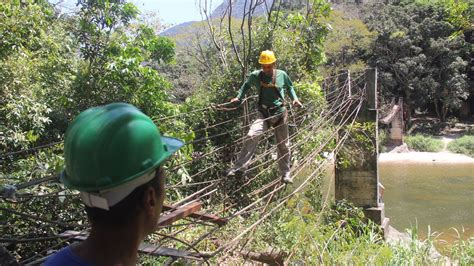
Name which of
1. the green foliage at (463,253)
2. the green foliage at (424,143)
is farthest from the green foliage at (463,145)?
the green foliage at (463,253)

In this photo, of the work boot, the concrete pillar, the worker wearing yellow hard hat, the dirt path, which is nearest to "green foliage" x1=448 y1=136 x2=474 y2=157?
the dirt path

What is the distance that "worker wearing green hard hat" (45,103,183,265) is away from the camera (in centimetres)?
73

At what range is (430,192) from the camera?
1366cm

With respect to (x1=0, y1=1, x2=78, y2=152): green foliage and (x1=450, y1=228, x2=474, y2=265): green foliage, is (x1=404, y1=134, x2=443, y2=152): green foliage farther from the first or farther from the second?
(x1=0, y1=1, x2=78, y2=152): green foliage

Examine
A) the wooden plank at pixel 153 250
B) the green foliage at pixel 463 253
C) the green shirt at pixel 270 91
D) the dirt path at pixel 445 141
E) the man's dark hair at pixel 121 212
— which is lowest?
the dirt path at pixel 445 141

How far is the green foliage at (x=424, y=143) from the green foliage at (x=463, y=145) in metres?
0.43

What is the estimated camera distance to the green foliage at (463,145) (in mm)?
18016

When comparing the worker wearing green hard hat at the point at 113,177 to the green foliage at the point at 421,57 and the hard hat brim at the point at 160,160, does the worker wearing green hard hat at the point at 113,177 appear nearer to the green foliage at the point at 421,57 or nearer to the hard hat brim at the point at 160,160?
the hard hat brim at the point at 160,160

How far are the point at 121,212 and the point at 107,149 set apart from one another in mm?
106

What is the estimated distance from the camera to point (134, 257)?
79 centimetres

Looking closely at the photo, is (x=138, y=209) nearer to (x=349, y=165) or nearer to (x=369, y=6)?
(x=349, y=165)

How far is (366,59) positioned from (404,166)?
497cm

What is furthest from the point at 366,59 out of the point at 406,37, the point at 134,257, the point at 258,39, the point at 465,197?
the point at 134,257

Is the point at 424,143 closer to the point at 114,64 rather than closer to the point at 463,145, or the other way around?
the point at 463,145
